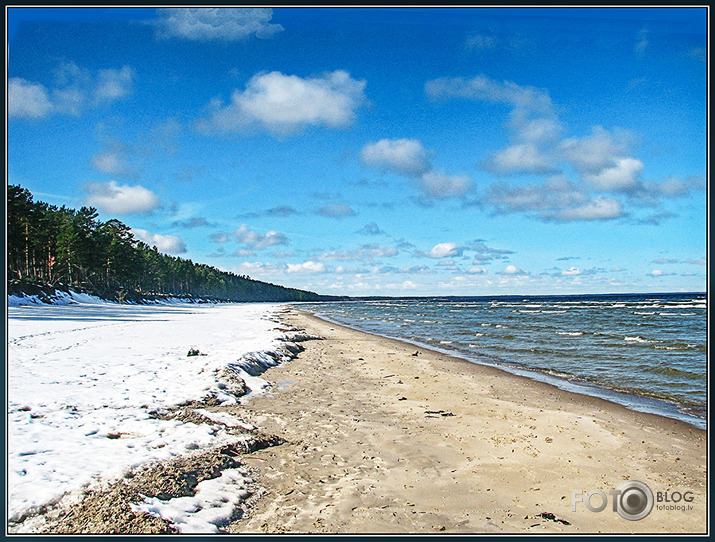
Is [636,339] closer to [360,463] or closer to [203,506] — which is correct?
[360,463]

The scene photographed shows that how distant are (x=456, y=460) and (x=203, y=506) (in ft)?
12.9

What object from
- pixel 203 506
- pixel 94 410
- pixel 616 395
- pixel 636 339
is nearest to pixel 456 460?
pixel 203 506

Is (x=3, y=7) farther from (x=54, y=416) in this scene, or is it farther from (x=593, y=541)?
(x=54, y=416)

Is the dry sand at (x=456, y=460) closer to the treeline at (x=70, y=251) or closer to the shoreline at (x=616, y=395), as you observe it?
the shoreline at (x=616, y=395)

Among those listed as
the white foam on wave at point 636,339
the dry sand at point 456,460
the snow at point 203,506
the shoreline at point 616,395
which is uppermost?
the snow at point 203,506

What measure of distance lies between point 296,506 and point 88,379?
302 inches

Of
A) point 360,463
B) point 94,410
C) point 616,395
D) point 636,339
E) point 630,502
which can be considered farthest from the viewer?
point 636,339

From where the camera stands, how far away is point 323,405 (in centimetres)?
1005

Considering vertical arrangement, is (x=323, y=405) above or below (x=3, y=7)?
below

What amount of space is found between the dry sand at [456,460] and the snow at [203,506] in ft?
0.87

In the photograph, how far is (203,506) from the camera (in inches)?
186

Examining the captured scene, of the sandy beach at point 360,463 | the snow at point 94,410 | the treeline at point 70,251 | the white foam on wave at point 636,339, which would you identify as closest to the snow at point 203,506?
the sandy beach at point 360,463

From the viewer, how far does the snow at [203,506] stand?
14.4 ft

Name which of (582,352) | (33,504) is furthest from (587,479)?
(582,352)
